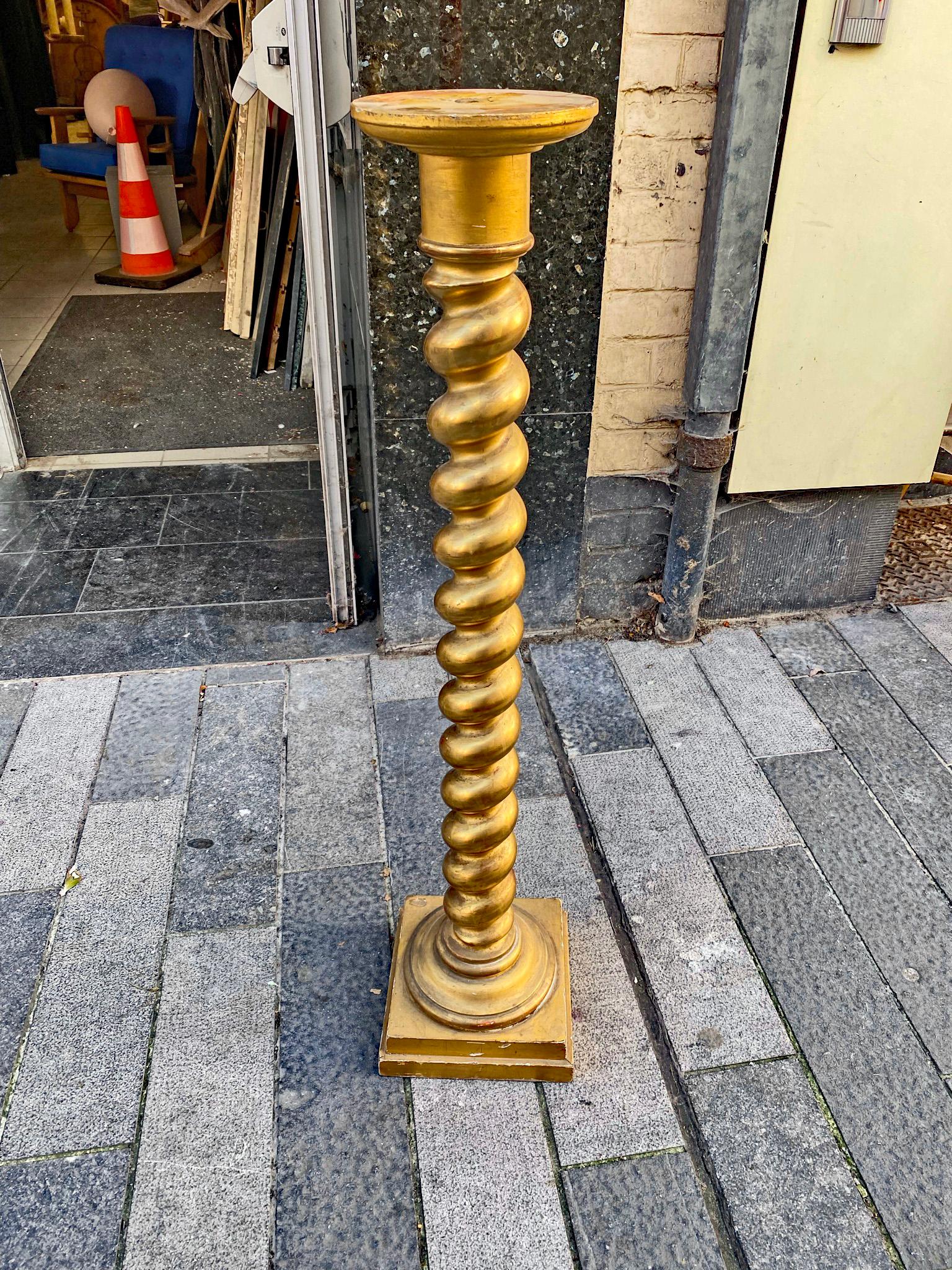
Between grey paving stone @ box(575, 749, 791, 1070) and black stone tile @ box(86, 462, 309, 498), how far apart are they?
2090 mm

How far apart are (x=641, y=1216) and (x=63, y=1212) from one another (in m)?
1.00

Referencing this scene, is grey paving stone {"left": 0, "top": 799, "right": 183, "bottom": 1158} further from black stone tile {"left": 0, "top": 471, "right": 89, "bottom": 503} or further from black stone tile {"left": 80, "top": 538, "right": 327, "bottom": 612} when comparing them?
black stone tile {"left": 0, "top": 471, "right": 89, "bottom": 503}

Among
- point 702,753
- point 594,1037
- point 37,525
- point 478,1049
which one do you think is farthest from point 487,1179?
point 37,525

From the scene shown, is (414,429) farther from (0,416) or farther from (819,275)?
(0,416)

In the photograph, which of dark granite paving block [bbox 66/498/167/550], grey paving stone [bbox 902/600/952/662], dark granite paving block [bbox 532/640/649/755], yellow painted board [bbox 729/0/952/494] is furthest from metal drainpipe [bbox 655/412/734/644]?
dark granite paving block [bbox 66/498/167/550]

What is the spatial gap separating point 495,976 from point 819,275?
2.03 m

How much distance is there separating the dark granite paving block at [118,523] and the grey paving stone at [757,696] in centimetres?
209

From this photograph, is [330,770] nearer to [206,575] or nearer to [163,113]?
[206,575]

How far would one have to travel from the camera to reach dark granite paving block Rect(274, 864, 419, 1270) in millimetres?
1747

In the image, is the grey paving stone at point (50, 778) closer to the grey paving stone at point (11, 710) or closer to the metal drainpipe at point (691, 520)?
the grey paving stone at point (11, 710)

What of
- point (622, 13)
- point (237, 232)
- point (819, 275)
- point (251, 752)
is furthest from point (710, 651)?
point (237, 232)

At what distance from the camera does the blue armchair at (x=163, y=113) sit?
730 centimetres

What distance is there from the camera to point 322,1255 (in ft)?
5.64

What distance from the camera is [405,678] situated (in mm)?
3104
